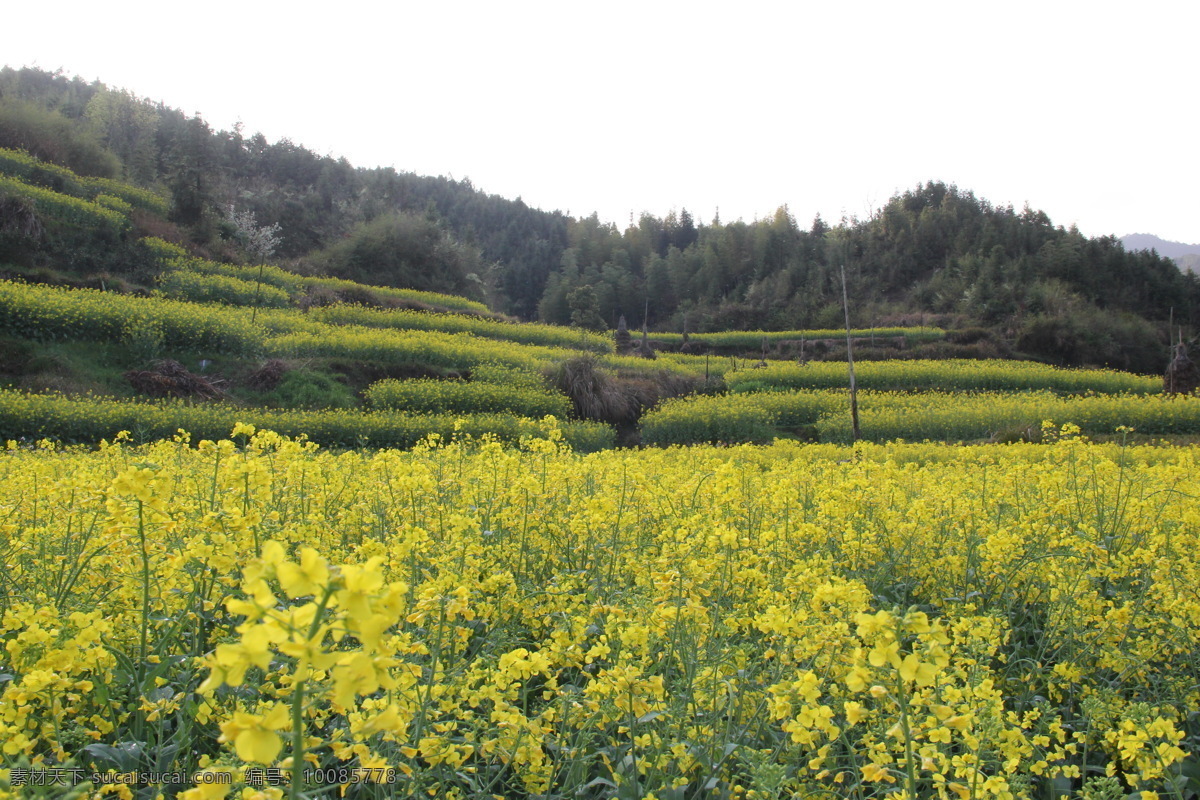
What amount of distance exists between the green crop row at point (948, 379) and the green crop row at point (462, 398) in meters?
8.40

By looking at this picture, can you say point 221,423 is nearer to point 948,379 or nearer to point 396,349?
point 396,349

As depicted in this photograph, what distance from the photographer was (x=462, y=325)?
2739 cm

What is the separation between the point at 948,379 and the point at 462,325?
753 inches

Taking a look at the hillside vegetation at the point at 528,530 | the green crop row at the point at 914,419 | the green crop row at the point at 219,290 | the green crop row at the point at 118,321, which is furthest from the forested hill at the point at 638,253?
the green crop row at the point at 914,419

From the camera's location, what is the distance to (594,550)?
3449 millimetres

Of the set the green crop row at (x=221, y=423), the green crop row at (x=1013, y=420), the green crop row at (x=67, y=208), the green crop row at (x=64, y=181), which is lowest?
the green crop row at (x=1013, y=420)

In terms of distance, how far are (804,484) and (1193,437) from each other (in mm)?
16004

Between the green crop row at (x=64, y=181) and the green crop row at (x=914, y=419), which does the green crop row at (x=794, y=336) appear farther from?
the green crop row at (x=64, y=181)

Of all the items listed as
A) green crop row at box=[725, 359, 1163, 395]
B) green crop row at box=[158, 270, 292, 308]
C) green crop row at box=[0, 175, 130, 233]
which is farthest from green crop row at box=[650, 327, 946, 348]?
green crop row at box=[0, 175, 130, 233]

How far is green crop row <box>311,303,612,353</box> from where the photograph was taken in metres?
25.0

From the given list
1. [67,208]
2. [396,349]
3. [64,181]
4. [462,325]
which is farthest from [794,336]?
[64,181]

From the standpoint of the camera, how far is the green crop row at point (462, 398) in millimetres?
17250

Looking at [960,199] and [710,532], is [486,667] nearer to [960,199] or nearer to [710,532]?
[710,532]

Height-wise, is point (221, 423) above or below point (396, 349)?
below
